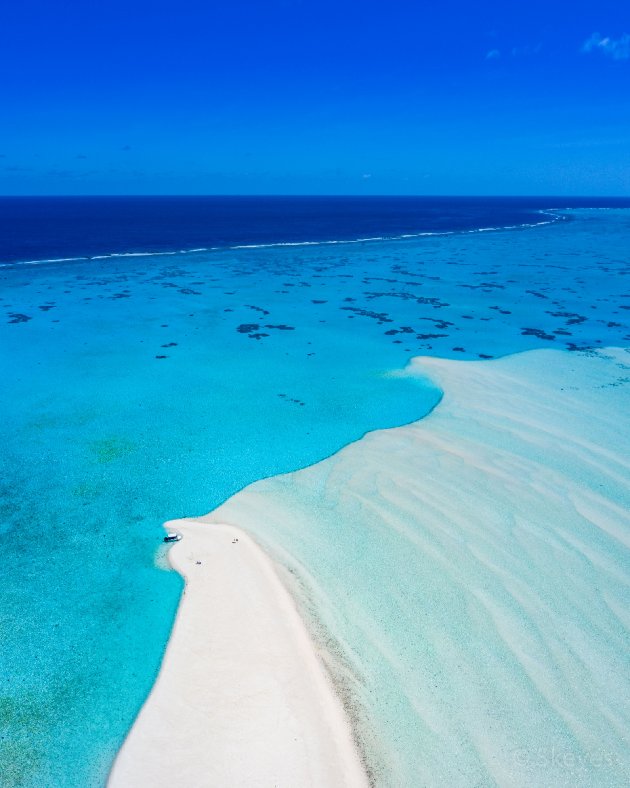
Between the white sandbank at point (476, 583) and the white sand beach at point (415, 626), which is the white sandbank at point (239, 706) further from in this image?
the white sandbank at point (476, 583)

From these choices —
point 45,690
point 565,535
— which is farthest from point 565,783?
point 45,690

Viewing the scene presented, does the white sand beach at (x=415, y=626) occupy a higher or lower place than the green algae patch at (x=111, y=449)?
lower

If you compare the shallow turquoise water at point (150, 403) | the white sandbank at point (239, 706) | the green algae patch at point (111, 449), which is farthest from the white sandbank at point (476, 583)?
the green algae patch at point (111, 449)

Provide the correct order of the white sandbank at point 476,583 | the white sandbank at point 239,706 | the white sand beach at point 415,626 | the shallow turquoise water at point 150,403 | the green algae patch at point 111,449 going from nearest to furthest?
the white sandbank at point 239,706 < the white sand beach at point 415,626 < the white sandbank at point 476,583 < the shallow turquoise water at point 150,403 < the green algae patch at point 111,449

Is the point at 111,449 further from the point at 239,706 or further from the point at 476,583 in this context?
the point at 476,583

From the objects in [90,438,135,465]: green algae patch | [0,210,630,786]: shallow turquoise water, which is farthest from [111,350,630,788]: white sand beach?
[90,438,135,465]: green algae patch

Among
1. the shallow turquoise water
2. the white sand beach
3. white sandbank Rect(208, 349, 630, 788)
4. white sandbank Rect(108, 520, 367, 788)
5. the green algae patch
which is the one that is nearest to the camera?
white sandbank Rect(108, 520, 367, 788)

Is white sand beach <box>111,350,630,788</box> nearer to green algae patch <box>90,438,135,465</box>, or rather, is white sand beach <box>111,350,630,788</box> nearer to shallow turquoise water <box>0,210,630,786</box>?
shallow turquoise water <box>0,210,630,786</box>

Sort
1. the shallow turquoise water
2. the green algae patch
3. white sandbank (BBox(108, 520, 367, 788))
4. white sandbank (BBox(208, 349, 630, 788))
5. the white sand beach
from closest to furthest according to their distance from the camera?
white sandbank (BBox(108, 520, 367, 788)) < the white sand beach < white sandbank (BBox(208, 349, 630, 788)) < the shallow turquoise water < the green algae patch
